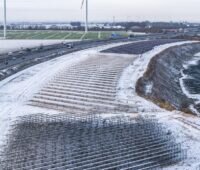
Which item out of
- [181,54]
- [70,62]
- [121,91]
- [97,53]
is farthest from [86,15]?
[121,91]

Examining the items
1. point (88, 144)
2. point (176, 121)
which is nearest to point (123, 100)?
point (176, 121)

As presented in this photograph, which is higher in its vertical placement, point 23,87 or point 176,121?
point 176,121

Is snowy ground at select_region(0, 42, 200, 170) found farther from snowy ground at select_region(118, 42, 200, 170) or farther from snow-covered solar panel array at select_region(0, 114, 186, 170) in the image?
snow-covered solar panel array at select_region(0, 114, 186, 170)

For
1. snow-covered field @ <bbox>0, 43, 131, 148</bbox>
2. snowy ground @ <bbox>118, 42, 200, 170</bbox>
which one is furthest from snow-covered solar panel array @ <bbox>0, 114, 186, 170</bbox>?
snow-covered field @ <bbox>0, 43, 131, 148</bbox>

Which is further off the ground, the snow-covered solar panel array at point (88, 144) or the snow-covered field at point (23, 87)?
the snow-covered solar panel array at point (88, 144)

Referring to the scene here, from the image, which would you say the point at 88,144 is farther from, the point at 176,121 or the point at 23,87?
the point at 23,87

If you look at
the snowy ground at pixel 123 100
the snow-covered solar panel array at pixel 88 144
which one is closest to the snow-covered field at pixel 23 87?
the snowy ground at pixel 123 100

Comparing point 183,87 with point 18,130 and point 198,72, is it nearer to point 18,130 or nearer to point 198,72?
point 198,72

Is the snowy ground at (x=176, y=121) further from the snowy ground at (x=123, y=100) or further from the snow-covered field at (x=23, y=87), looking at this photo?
the snow-covered field at (x=23, y=87)
